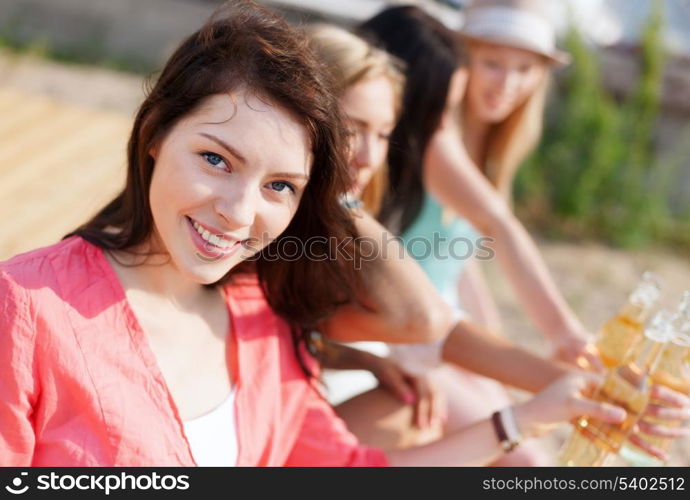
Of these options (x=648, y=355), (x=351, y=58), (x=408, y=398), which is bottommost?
(x=408, y=398)

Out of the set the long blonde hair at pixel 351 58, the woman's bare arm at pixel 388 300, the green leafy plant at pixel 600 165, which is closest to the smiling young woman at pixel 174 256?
the woman's bare arm at pixel 388 300

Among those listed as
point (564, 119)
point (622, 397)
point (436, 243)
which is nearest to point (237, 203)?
point (622, 397)

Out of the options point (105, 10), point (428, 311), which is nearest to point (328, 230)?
point (428, 311)

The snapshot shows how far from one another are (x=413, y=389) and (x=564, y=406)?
0.54 m

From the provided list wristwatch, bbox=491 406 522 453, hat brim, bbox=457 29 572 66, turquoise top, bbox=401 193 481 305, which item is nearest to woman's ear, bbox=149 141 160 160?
wristwatch, bbox=491 406 522 453

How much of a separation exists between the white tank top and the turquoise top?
3.89 feet

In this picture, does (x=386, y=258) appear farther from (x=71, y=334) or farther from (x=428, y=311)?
(x=71, y=334)

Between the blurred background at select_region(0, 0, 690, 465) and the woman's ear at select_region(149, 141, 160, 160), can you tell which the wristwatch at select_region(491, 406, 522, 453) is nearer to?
the woman's ear at select_region(149, 141, 160, 160)

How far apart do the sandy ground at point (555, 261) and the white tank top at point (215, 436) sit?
2.42 m

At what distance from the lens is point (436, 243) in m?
2.64

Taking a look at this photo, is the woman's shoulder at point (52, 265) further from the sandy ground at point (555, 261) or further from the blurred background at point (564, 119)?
the sandy ground at point (555, 261)

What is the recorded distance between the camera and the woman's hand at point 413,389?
2.06 metres

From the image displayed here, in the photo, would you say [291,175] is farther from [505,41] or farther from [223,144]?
[505,41]

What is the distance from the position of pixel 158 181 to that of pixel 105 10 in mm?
4904
